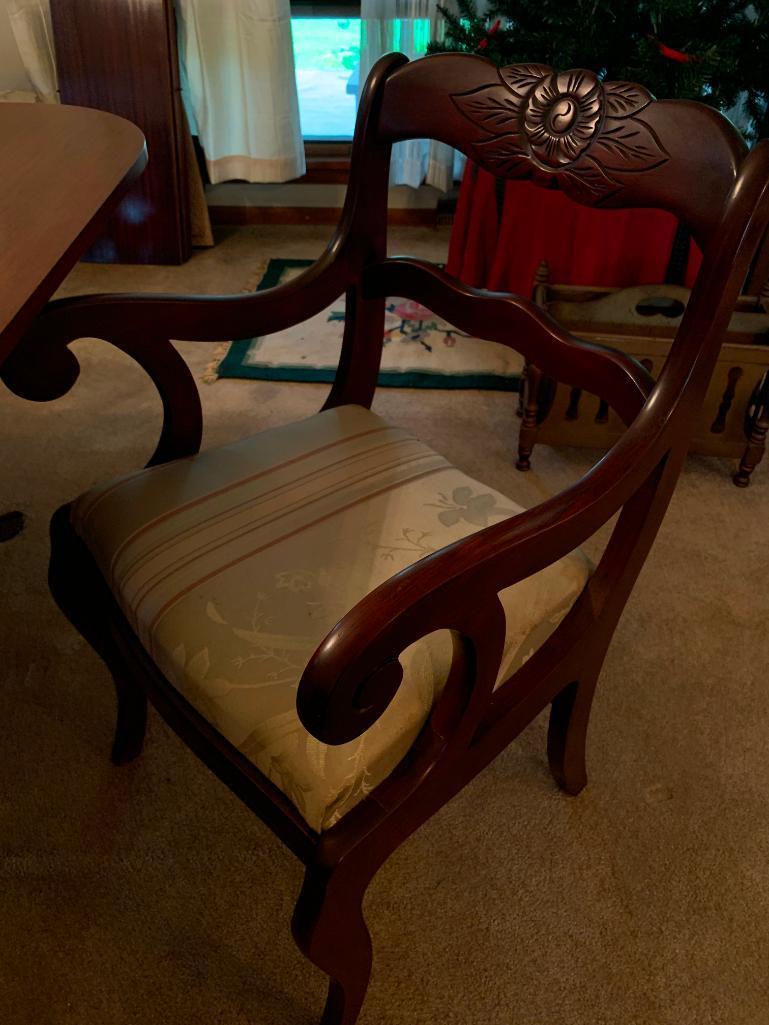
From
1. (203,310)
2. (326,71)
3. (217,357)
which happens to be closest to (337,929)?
(203,310)

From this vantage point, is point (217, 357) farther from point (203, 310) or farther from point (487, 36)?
point (203, 310)

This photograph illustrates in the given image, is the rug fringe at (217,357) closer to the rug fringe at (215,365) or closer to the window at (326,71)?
the rug fringe at (215,365)

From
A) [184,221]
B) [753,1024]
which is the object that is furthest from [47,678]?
[184,221]

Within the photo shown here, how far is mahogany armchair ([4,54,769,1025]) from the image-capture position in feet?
1.92

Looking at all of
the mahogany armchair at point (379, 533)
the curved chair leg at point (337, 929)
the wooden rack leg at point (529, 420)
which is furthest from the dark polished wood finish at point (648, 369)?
the curved chair leg at point (337, 929)

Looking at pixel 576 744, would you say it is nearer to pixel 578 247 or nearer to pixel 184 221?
pixel 578 247

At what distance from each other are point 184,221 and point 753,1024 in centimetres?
230

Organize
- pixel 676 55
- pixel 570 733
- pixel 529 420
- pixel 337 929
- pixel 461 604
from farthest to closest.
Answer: pixel 529 420, pixel 676 55, pixel 570 733, pixel 337 929, pixel 461 604

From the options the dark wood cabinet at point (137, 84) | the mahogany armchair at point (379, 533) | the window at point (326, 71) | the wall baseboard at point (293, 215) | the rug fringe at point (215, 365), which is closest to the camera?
the mahogany armchair at point (379, 533)

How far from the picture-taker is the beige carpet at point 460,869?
2.85 feet

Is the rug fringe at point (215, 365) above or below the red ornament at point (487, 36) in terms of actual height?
below

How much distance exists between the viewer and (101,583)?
2.69 ft

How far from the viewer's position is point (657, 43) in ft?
4.69

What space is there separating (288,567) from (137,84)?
1.97 metres
